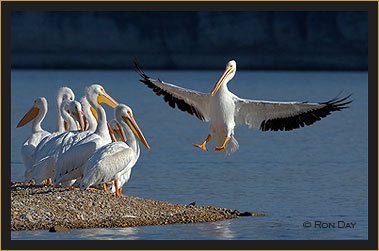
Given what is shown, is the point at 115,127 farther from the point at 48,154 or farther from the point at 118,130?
the point at 48,154

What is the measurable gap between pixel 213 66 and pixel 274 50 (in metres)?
6.89

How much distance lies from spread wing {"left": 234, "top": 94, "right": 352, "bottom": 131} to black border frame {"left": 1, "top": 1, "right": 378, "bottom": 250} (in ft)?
9.63

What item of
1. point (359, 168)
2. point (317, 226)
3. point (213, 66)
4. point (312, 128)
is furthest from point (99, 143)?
point (213, 66)

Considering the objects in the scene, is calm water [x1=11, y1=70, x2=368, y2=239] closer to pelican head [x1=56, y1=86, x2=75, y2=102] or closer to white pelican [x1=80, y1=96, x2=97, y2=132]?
white pelican [x1=80, y1=96, x2=97, y2=132]

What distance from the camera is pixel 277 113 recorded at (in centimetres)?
1109

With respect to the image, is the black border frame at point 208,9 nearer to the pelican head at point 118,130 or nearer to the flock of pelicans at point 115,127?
the flock of pelicans at point 115,127

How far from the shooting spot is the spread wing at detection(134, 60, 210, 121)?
11.3 meters

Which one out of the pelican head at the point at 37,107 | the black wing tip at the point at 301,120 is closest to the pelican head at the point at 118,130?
the pelican head at the point at 37,107

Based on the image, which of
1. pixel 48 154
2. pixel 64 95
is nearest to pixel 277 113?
pixel 48 154

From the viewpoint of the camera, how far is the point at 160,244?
23.3 feet

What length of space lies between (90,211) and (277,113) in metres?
3.44

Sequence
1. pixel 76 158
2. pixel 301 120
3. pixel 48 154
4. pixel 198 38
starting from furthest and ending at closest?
pixel 198 38
pixel 301 120
pixel 48 154
pixel 76 158

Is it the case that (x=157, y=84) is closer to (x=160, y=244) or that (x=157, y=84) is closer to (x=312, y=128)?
(x=160, y=244)

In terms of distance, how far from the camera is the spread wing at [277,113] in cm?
1068
